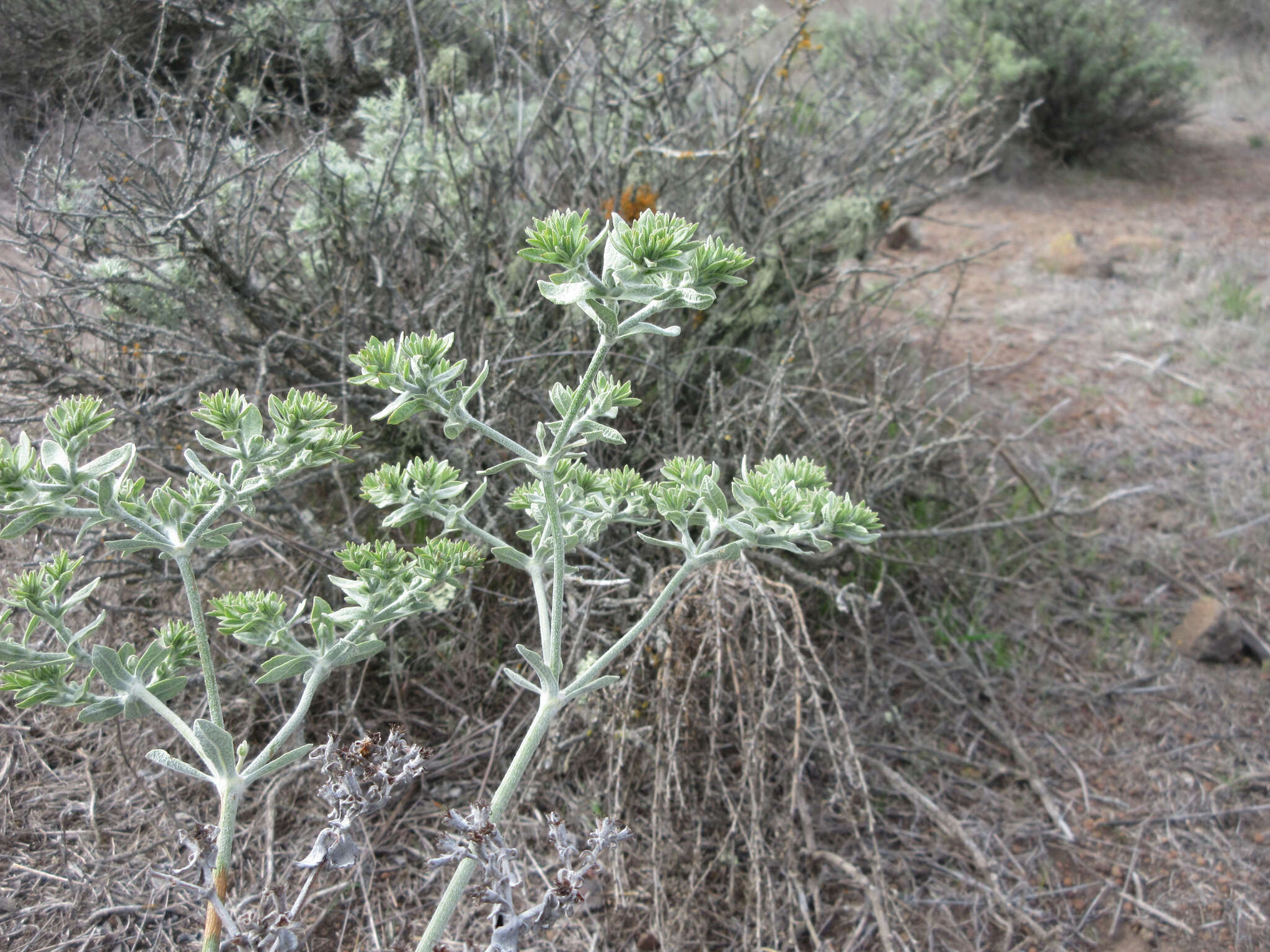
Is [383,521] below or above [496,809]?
above

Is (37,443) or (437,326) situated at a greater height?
(437,326)

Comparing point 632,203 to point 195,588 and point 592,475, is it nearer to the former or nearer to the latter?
point 592,475

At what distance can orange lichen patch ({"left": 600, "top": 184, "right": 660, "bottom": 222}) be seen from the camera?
8.98ft

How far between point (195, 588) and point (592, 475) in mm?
561

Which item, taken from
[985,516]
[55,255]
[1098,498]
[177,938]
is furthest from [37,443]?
[1098,498]

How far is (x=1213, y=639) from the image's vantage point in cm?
280

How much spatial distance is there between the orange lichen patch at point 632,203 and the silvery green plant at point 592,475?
163 cm

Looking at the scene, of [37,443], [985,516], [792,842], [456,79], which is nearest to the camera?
[792,842]

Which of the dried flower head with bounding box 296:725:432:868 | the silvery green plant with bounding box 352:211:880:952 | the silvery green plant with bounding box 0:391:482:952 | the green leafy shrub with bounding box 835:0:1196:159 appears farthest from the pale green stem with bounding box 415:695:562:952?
the green leafy shrub with bounding box 835:0:1196:159

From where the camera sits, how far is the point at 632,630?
1119mm

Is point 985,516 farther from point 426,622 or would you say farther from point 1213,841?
point 426,622

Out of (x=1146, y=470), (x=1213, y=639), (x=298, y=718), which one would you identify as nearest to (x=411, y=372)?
(x=298, y=718)

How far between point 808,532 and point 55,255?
6.62 ft

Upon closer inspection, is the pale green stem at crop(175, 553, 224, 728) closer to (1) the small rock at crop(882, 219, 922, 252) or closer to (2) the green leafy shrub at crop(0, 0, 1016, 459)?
(2) the green leafy shrub at crop(0, 0, 1016, 459)
